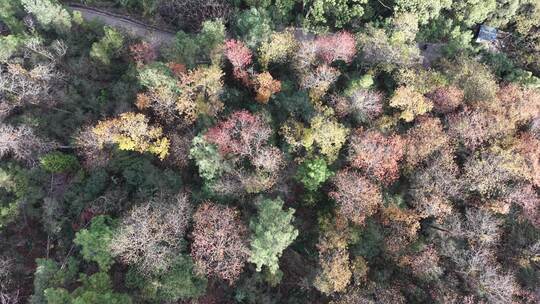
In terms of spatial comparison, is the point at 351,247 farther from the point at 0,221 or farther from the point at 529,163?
the point at 0,221

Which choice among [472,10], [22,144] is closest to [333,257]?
[22,144]

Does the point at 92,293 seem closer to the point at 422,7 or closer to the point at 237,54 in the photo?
the point at 237,54

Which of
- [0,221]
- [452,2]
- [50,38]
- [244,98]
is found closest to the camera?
[0,221]

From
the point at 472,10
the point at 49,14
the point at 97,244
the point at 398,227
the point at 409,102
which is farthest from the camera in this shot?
the point at 472,10

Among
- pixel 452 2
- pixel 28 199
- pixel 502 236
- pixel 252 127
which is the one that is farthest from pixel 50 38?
pixel 502 236

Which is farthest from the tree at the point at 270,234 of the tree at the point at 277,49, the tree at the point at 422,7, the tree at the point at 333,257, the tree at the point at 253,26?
the tree at the point at 422,7
